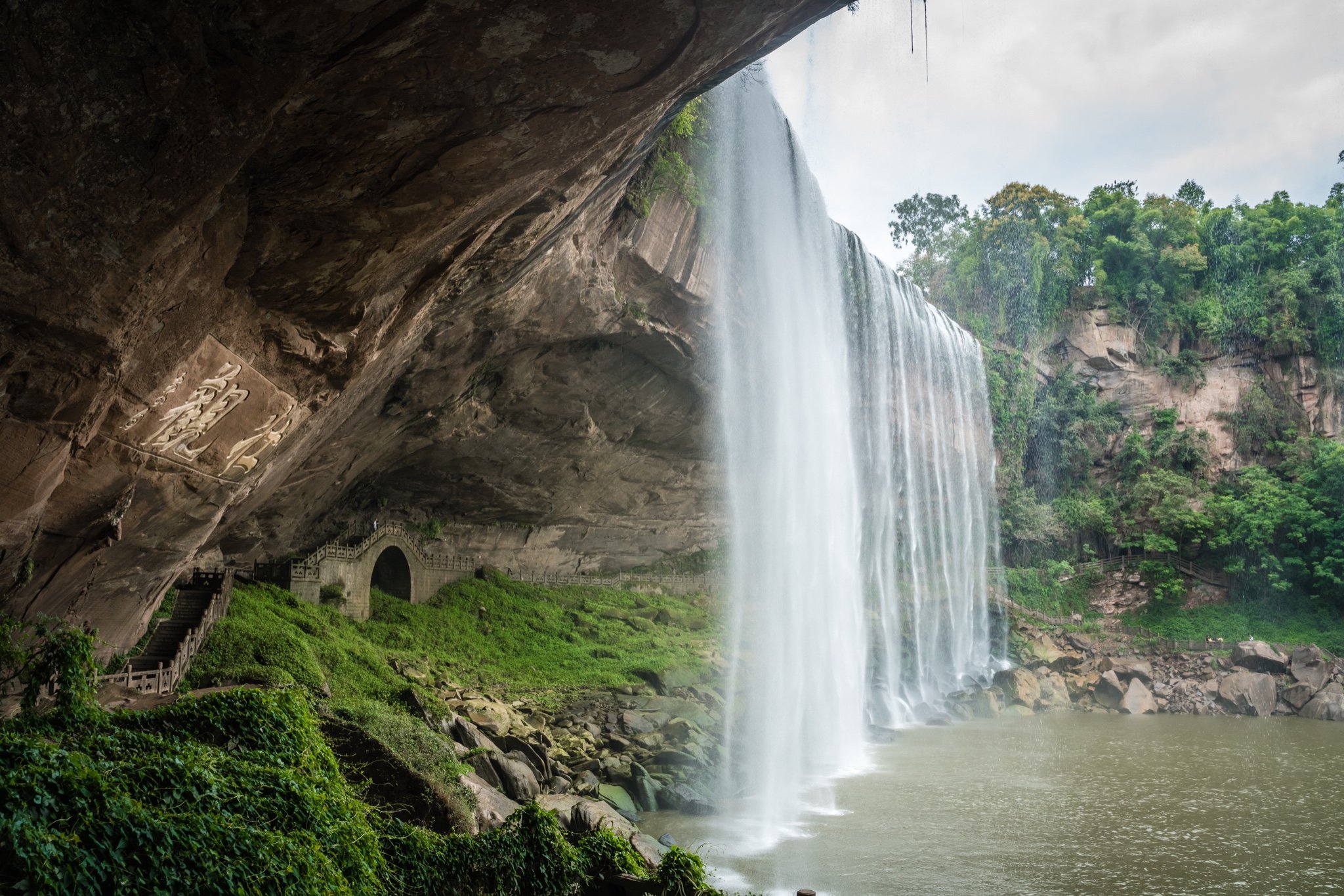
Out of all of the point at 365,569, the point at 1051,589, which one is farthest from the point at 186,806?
the point at 1051,589

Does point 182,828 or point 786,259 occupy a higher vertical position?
point 786,259

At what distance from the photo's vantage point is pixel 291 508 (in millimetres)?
19828

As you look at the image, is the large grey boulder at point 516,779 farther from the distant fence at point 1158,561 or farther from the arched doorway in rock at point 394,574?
the distant fence at point 1158,561

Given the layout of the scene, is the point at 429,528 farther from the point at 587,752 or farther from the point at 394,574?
the point at 587,752

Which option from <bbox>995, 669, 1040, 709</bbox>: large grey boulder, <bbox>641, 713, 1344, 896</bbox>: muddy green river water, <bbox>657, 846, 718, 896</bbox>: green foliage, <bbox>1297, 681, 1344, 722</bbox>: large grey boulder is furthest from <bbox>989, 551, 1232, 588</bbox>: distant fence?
<bbox>657, 846, 718, 896</bbox>: green foliage

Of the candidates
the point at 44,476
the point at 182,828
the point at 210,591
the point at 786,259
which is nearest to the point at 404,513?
the point at 210,591

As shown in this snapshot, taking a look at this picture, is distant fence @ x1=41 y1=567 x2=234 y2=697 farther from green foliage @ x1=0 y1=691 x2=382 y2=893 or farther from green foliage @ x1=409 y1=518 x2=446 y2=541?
green foliage @ x1=409 y1=518 x2=446 y2=541

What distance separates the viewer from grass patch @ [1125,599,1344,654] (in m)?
34.5

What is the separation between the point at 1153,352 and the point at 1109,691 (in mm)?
19202

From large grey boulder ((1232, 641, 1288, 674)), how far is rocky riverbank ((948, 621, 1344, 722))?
0.08 feet

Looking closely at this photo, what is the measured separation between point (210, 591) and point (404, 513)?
363 inches

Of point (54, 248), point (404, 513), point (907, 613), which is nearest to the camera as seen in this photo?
point (54, 248)

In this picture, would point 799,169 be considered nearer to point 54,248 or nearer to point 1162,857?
point 1162,857

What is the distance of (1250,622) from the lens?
3578 centimetres
